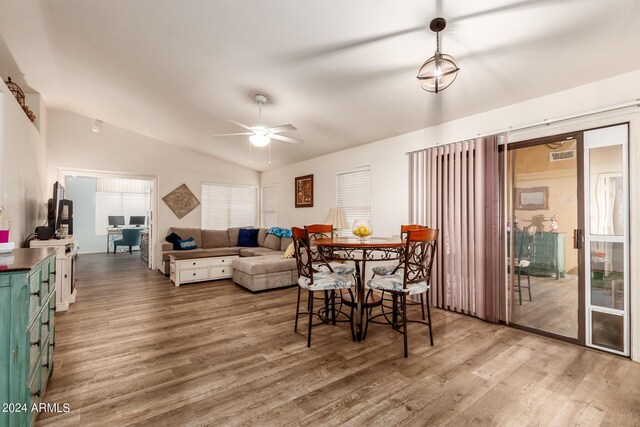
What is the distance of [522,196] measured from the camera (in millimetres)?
3301

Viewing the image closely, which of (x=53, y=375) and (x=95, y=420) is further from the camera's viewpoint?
(x=53, y=375)

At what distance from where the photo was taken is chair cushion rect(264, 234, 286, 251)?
6496 millimetres

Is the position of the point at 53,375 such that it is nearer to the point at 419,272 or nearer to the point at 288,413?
the point at 288,413

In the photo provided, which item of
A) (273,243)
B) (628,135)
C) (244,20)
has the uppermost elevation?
(244,20)

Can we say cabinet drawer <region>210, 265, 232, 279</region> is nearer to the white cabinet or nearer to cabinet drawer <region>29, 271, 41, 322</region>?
the white cabinet

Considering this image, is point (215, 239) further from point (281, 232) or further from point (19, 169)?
point (19, 169)

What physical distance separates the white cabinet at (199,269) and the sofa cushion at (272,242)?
1044 millimetres

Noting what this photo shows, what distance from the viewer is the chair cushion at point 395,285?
8.61ft

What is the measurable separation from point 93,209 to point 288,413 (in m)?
10.4

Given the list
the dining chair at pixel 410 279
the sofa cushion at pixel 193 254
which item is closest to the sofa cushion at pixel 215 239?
the sofa cushion at pixel 193 254

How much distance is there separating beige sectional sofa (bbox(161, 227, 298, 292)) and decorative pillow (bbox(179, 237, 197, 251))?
0.50ft

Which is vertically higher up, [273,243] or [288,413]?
[273,243]

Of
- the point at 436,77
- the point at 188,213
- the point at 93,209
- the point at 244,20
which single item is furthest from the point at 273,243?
the point at 93,209

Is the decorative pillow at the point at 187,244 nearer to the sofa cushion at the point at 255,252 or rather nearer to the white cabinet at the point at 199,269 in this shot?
the white cabinet at the point at 199,269
